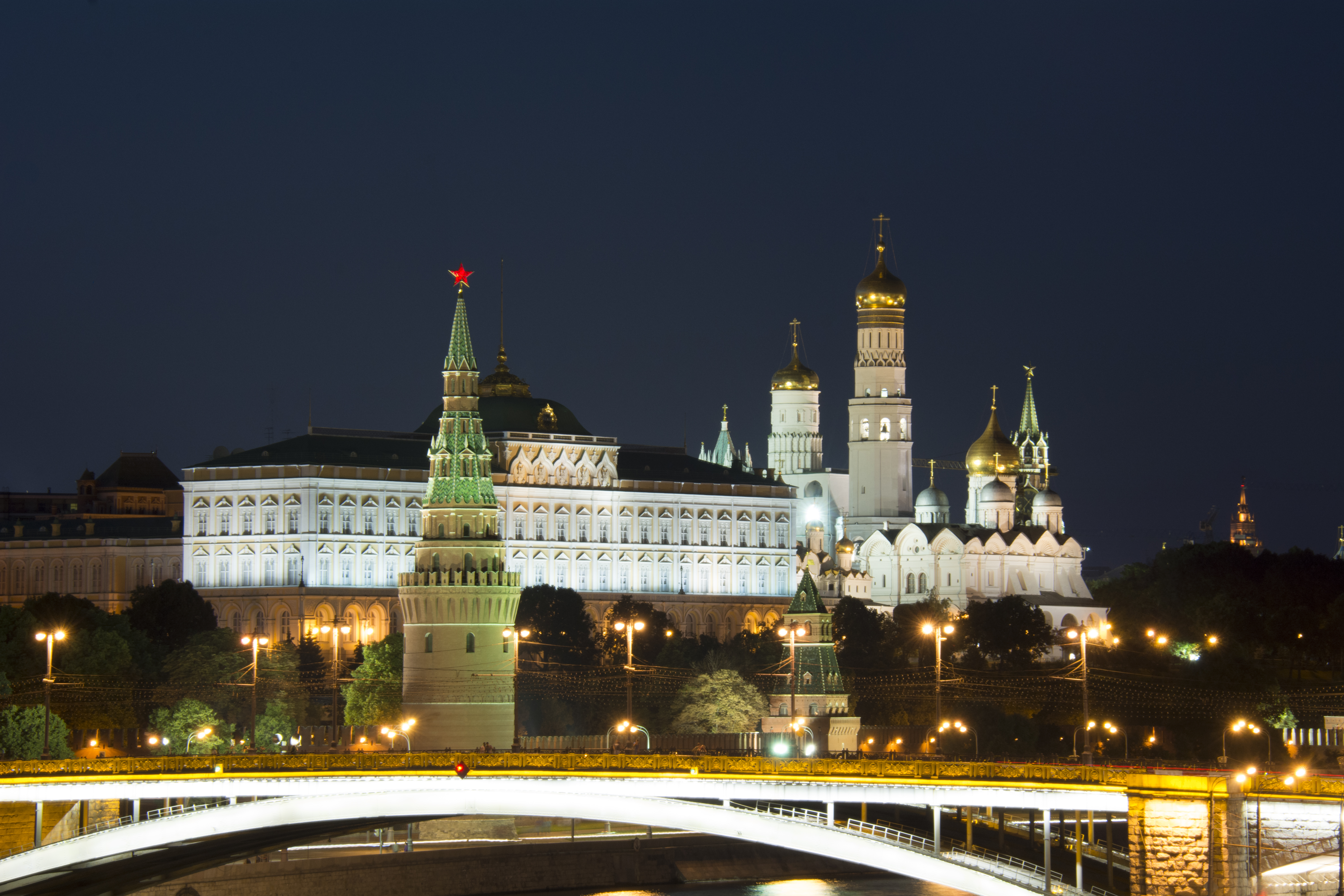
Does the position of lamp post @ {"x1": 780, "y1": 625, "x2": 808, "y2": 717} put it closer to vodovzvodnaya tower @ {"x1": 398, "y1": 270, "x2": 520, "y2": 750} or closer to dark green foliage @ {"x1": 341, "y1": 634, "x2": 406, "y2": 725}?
vodovzvodnaya tower @ {"x1": 398, "y1": 270, "x2": 520, "y2": 750}

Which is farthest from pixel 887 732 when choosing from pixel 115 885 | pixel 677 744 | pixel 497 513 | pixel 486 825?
pixel 115 885

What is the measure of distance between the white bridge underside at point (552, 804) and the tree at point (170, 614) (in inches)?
3409

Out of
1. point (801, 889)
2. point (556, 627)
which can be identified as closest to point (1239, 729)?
point (801, 889)

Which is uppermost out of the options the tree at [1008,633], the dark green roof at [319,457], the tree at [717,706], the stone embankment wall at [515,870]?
the dark green roof at [319,457]

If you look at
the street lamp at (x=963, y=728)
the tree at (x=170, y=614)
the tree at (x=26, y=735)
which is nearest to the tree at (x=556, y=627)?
the tree at (x=170, y=614)

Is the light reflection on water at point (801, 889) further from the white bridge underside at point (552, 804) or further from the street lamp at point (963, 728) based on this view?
the white bridge underside at point (552, 804)

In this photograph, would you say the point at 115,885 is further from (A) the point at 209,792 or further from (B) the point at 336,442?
(B) the point at 336,442

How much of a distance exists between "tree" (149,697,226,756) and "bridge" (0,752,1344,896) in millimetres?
42209

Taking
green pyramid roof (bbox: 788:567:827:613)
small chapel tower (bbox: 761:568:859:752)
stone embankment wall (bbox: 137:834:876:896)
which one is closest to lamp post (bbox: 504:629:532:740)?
stone embankment wall (bbox: 137:834:876:896)

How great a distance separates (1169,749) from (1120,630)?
35.7 m

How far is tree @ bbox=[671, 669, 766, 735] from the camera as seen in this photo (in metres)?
143

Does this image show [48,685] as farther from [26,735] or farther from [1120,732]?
[1120,732]

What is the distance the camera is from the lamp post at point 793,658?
12812 centimetres

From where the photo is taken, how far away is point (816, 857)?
114 metres
